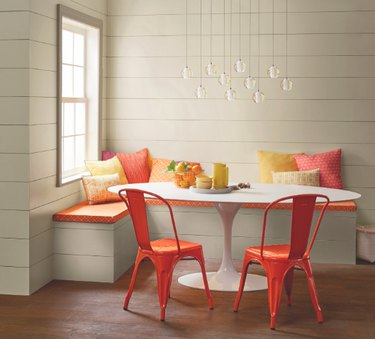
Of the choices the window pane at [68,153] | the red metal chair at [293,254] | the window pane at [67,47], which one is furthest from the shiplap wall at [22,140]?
A: the red metal chair at [293,254]

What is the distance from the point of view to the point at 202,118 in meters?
6.93

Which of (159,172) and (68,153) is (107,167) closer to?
(68,153)

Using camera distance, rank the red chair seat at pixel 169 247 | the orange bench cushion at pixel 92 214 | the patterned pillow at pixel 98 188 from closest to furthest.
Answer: the red chair seat at pixel 169 247, the orange bench cushion at pixel 92 214, the patterned pillow at pixel 98 188

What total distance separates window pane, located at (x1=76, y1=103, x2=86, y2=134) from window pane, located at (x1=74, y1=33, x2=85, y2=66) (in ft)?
1.29

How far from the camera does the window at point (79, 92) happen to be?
20.4 feet

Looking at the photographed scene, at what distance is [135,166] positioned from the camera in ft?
22.5

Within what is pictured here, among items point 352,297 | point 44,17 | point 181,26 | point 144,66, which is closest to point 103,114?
point 144,66

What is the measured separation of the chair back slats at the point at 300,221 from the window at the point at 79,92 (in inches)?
82.1

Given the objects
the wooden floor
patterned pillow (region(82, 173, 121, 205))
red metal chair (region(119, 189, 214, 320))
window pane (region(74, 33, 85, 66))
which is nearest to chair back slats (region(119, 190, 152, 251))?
red metal chair (region(119, 189, 214, 320))

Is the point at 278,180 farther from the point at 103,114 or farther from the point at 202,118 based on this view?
the point at 103,114

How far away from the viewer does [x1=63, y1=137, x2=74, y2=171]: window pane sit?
6.29m

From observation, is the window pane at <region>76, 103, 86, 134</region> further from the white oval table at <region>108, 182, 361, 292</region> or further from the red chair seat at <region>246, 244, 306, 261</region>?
the red chair seat at <region>246, 244, 306, 261</region>

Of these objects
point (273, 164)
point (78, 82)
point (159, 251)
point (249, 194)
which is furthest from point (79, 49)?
point (159, 251)

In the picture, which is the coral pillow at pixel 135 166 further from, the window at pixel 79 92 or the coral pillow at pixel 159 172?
the window at pixel 79 92
